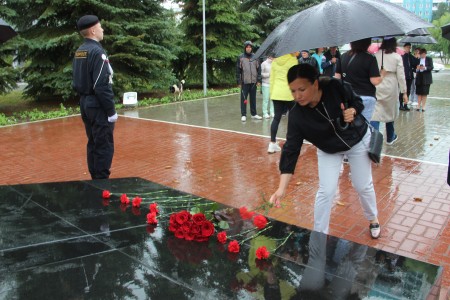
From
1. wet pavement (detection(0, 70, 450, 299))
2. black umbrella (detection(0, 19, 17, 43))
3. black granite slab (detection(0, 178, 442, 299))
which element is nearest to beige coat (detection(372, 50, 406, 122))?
wet pavement (detection(0, 70, 450, 299))

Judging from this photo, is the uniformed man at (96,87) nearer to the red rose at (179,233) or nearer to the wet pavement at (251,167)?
the wet pavement at (251,167)

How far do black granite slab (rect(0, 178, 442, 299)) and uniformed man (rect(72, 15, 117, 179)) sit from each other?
1.76m

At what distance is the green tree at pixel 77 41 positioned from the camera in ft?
42.6

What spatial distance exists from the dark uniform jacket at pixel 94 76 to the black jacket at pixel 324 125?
233 centimetres

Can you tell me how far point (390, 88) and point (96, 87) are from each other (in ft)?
14.2

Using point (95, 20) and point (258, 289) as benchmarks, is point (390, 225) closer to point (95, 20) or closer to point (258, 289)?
point (258, 289)

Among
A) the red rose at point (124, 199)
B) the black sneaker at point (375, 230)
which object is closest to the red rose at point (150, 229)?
the red rose at point (124, 199)

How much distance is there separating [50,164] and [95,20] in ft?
9.31

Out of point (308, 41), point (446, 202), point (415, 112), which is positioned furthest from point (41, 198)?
point (415, 112)

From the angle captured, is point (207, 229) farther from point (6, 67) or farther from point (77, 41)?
point (77, 41)

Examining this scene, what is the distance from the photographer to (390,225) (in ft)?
13.2

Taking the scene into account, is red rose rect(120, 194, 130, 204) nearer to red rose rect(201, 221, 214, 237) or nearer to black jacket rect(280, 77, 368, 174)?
red rose rect(201, 221, 214, 237)

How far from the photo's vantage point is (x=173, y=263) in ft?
7.35

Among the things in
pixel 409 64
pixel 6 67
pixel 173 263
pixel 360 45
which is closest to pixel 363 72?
pixel 360 45
